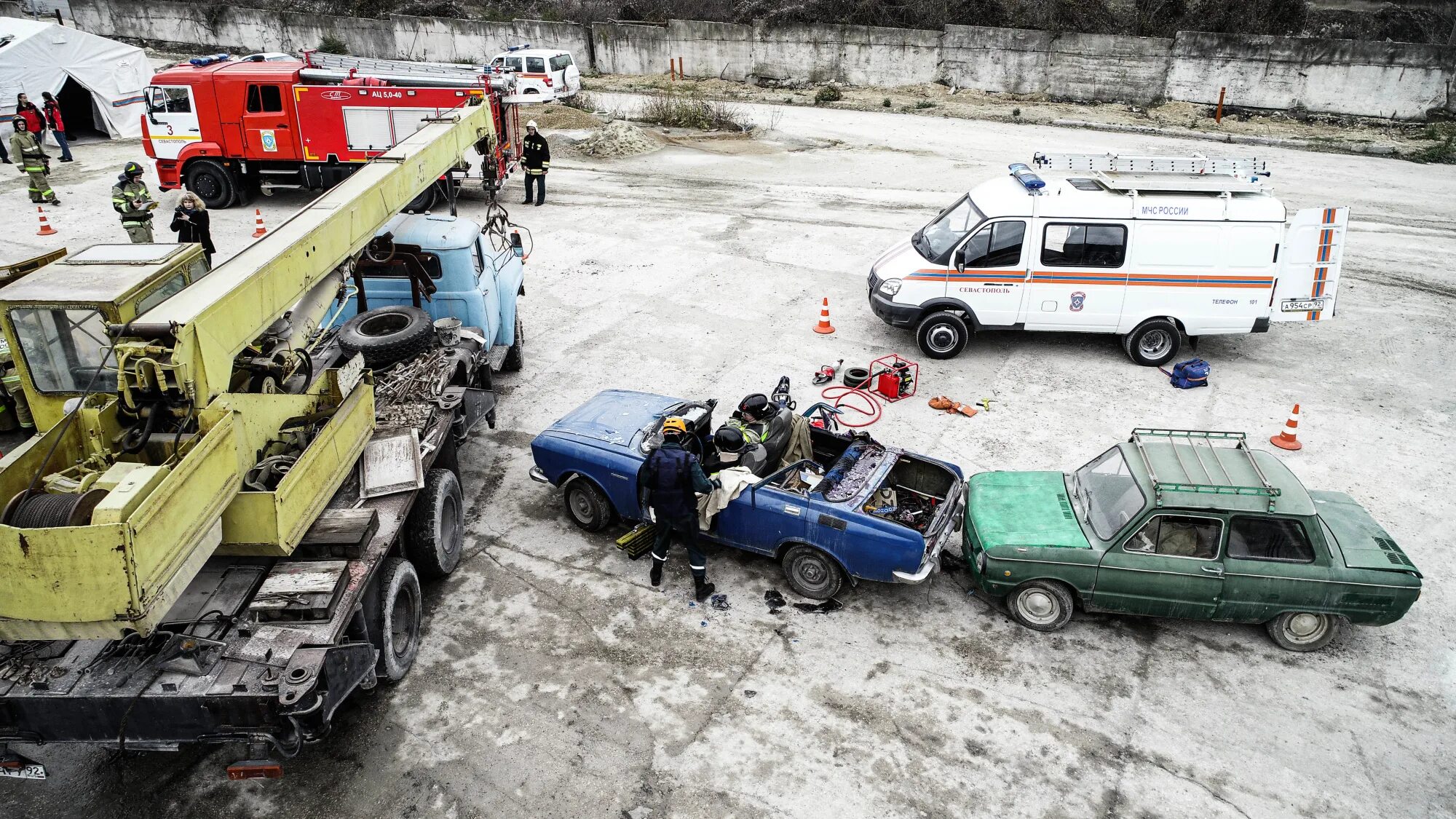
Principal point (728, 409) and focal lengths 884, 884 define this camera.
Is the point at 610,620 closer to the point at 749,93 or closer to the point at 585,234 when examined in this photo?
the point at 585,234

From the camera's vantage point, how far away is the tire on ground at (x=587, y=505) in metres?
8.09

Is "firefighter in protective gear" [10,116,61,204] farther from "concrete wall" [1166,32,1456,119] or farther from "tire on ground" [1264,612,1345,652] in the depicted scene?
"concrete wall" [1166,32,1456,119]

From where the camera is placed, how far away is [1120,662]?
6797 millimetres

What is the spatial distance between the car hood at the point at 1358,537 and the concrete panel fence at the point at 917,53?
22.6 metres

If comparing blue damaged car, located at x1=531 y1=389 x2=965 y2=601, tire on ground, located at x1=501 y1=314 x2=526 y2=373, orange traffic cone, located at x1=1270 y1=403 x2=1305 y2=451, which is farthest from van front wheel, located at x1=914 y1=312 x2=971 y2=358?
tire on ground, located at x1=501 y1=314 x2=526 y2=373

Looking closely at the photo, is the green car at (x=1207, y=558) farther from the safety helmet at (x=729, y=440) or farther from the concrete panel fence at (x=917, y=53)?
the concrete panel fence at (x=917, y=53)

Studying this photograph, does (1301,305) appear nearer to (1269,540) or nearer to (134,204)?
(1269,540)

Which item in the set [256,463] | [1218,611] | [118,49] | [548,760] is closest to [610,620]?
[548,760]

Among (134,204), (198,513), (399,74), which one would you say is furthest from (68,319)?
(399,74)

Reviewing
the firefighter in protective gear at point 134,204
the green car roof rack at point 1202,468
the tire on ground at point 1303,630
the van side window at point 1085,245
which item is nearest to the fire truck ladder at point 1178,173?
the van side window at point 1085,245

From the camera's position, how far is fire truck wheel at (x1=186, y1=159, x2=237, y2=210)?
1784cm

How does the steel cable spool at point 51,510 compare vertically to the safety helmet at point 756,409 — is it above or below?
above

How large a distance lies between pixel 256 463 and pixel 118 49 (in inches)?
963

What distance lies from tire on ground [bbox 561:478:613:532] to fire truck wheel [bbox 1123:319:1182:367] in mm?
7425
